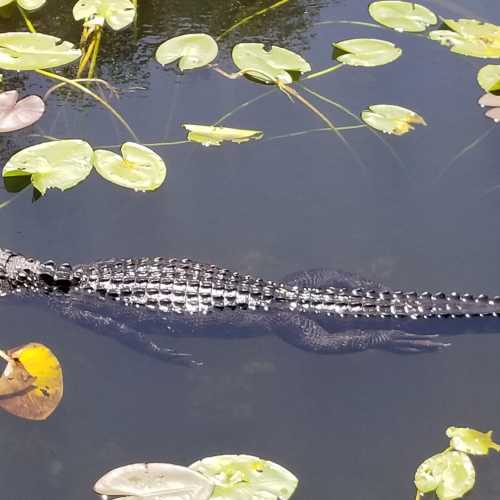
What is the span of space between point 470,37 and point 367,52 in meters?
0.89

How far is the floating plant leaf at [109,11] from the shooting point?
6.30 metres

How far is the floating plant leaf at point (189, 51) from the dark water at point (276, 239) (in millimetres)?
159

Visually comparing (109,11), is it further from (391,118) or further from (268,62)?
(391,118)

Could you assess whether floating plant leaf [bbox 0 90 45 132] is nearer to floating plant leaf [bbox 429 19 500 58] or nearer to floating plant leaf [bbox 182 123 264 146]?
floating plant leaf [bbox 182 123 264 146]

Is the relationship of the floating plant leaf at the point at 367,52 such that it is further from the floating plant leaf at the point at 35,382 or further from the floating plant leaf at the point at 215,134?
the floating plant leaf at the point at 35,382

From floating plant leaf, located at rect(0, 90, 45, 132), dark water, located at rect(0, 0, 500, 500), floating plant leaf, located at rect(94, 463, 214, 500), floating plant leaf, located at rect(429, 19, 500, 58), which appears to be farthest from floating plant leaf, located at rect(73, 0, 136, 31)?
floating plant leaf, located at rect(94, 463, 214, 500)

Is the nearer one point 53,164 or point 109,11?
point 53,164

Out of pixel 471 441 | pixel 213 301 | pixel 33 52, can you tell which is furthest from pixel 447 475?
pixel 33 52

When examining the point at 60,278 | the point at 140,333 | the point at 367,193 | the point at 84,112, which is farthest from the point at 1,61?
the point at 367,193

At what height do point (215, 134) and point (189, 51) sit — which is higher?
point (189, 51)

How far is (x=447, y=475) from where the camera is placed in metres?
3.78

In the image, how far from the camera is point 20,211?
5.19 m

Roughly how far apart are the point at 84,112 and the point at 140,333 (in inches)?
77.8

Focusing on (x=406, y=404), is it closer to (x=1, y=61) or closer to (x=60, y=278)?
(x=60, y=278)
